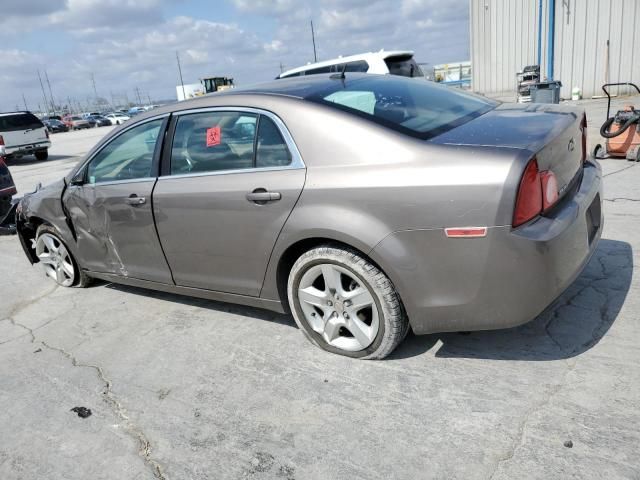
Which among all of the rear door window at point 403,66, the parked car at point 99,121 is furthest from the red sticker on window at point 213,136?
the parked car at point 99,121

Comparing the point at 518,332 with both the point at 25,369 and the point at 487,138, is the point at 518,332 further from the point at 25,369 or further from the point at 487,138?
the point at 25,369

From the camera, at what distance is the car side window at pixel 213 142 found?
10.1 ft

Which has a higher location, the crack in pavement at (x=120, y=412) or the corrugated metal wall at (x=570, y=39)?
the corrugated metal wall at (x=570, y=39)

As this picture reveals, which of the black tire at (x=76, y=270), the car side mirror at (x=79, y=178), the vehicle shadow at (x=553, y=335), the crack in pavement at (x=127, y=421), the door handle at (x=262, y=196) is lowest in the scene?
the crack in pavement at (x=127, y=421)

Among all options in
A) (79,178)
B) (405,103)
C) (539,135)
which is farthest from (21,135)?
(539,135)

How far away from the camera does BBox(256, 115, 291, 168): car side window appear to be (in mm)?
2904

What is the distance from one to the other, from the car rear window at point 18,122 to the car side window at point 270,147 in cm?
1799

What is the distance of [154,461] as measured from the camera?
7.84 feet

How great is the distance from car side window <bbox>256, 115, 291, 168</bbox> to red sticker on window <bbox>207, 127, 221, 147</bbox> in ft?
1.11

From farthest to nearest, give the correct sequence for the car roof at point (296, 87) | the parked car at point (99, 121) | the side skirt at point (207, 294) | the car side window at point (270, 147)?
the parked car at point (99, 121)
the side skirt at point (207, 294)
the car roof at point (296, 87)
the car side window at point (270, 147)

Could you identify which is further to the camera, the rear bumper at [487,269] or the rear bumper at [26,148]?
the rear bumper at [26,148]

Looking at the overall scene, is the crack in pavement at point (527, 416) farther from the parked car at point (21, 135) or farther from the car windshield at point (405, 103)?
the parked car at point (21, 135)

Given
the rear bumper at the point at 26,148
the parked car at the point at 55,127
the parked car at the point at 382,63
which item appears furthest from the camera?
the parked car at the point at 55,127

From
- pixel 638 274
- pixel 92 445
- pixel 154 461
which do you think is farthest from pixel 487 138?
pixel 92 445
